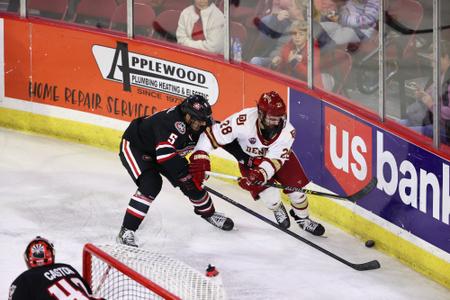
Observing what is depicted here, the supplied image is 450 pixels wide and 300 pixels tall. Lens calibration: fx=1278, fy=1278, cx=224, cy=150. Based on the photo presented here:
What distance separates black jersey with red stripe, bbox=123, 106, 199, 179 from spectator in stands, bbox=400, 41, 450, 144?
121 cm

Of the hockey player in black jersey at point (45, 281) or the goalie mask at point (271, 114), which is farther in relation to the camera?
the goalie mask at point (271, 114)

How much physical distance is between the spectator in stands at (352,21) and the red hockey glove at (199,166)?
3.72 feet

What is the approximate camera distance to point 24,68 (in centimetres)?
924

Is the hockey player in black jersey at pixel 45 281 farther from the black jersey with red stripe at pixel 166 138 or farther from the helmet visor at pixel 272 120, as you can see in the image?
the helmet visor at pixel 272 120

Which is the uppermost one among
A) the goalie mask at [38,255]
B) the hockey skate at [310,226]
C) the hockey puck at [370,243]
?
the goalie mask at [38,255]

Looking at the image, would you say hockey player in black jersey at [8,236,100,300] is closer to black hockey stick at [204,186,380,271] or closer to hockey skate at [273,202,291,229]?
black hockey stick at [204,186,380,271]

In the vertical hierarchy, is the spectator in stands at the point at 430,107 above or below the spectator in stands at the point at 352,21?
below

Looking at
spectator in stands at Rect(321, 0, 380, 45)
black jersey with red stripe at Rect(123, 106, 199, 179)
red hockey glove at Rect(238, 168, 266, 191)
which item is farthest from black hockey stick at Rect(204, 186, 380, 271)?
spectator in stands at Rect(321, 0, 380, 45)

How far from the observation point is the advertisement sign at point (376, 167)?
22.5 feet

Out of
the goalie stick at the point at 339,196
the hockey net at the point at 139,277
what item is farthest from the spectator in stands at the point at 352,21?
the hockey net at the point at 139,277

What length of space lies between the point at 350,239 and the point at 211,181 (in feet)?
4.12

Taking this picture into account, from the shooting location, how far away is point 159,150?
686cm

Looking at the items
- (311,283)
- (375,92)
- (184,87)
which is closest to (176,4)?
(184,87)

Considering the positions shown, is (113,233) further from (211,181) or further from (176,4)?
(176,4)
